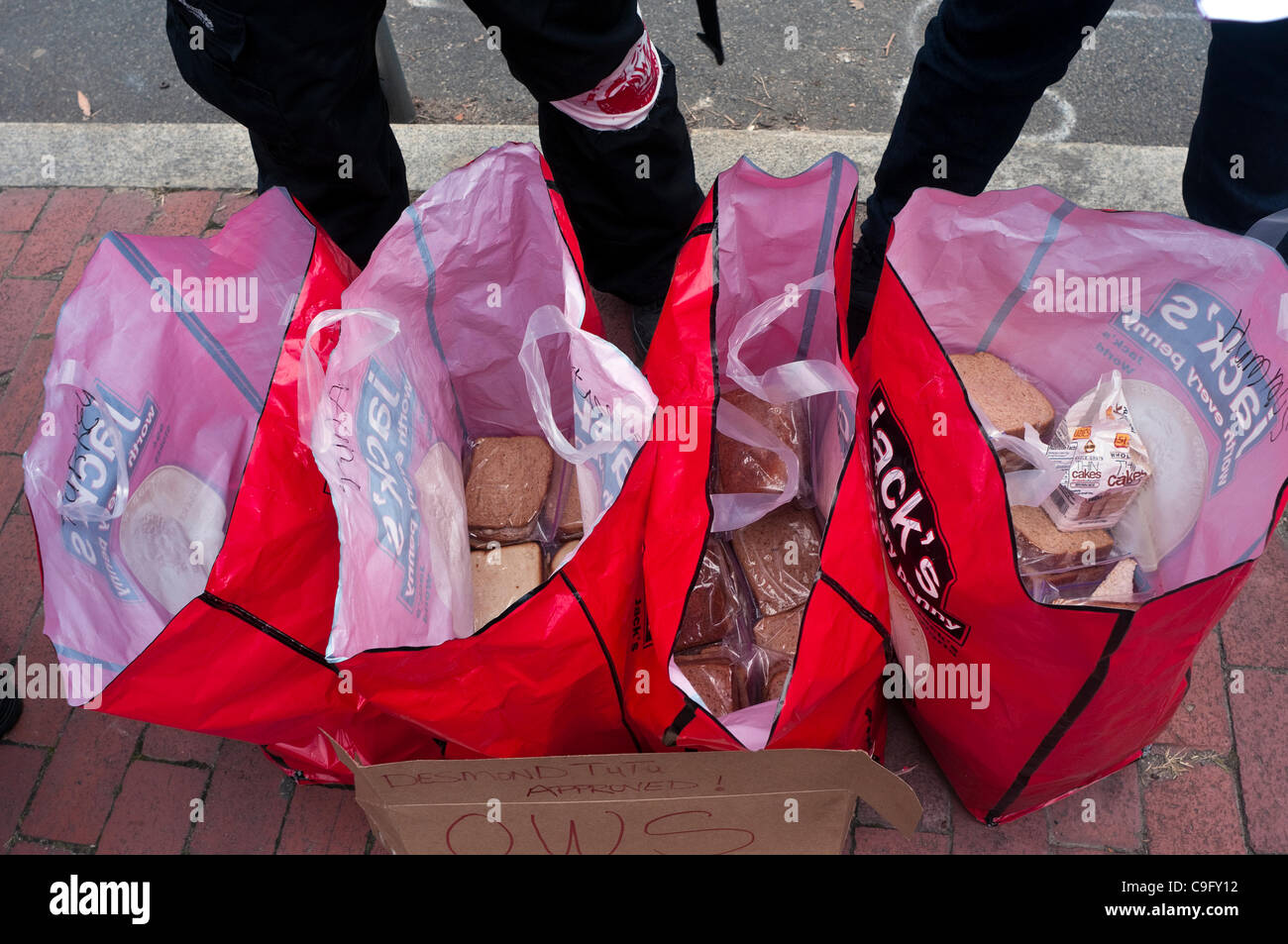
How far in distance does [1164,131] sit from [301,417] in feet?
7.94

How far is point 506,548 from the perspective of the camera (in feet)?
5.02

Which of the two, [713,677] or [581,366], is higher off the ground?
[581,366]

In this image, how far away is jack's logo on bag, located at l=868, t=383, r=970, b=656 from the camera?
1231mm

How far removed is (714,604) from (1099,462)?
630 millimetres

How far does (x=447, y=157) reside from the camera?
7.87ft

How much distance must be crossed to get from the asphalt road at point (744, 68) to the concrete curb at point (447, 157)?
0.58 feet

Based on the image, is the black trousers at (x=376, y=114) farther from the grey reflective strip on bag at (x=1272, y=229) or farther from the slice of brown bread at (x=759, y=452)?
the grey reflective strip on bag at (x=1272, y=229)

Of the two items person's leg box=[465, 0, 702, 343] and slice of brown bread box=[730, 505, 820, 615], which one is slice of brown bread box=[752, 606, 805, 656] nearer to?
slice of brown bread box=[730, 505, 820, 615]

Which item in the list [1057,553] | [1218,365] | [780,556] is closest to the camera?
[1218,365]

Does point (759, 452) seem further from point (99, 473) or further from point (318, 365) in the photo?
point (99, 473)

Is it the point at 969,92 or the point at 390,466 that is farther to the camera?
the point at 969,92

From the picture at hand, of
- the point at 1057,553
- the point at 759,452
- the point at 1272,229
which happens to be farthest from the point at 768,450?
the point at 1272,229
